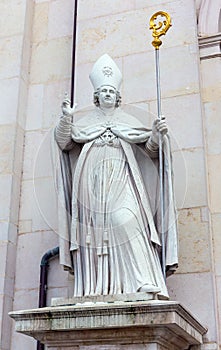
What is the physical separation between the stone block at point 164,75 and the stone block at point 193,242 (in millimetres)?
1150

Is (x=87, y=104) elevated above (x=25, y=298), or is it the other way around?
(x=87, y=104)

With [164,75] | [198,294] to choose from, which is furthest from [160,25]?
[198,294]

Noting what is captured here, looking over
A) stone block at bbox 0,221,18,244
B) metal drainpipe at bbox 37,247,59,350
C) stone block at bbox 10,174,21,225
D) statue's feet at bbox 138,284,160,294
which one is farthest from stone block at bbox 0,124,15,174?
statue's feet at bbox 138,284,160,294

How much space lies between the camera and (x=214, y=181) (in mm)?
5016

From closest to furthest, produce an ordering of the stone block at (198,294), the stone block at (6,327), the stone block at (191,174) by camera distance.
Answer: the stone block at (198,294)
the stone block at (191,174)
the stone block at (6,327)

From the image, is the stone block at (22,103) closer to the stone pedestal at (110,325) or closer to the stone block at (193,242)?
the stone block at (193,242)

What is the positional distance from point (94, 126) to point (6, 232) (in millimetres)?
1466

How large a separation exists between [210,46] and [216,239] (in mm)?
1827

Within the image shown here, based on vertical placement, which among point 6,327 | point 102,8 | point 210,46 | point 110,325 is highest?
point 102,8

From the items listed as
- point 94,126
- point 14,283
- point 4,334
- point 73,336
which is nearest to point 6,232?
point 14,283

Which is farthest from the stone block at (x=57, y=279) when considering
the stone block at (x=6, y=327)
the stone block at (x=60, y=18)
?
the stone block at (x=60, y=18)

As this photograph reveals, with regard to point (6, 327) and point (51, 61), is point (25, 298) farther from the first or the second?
point (51, 61)

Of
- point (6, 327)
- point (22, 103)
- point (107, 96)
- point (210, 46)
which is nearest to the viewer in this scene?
point (107, 96)

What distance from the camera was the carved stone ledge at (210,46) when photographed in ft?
17.9
